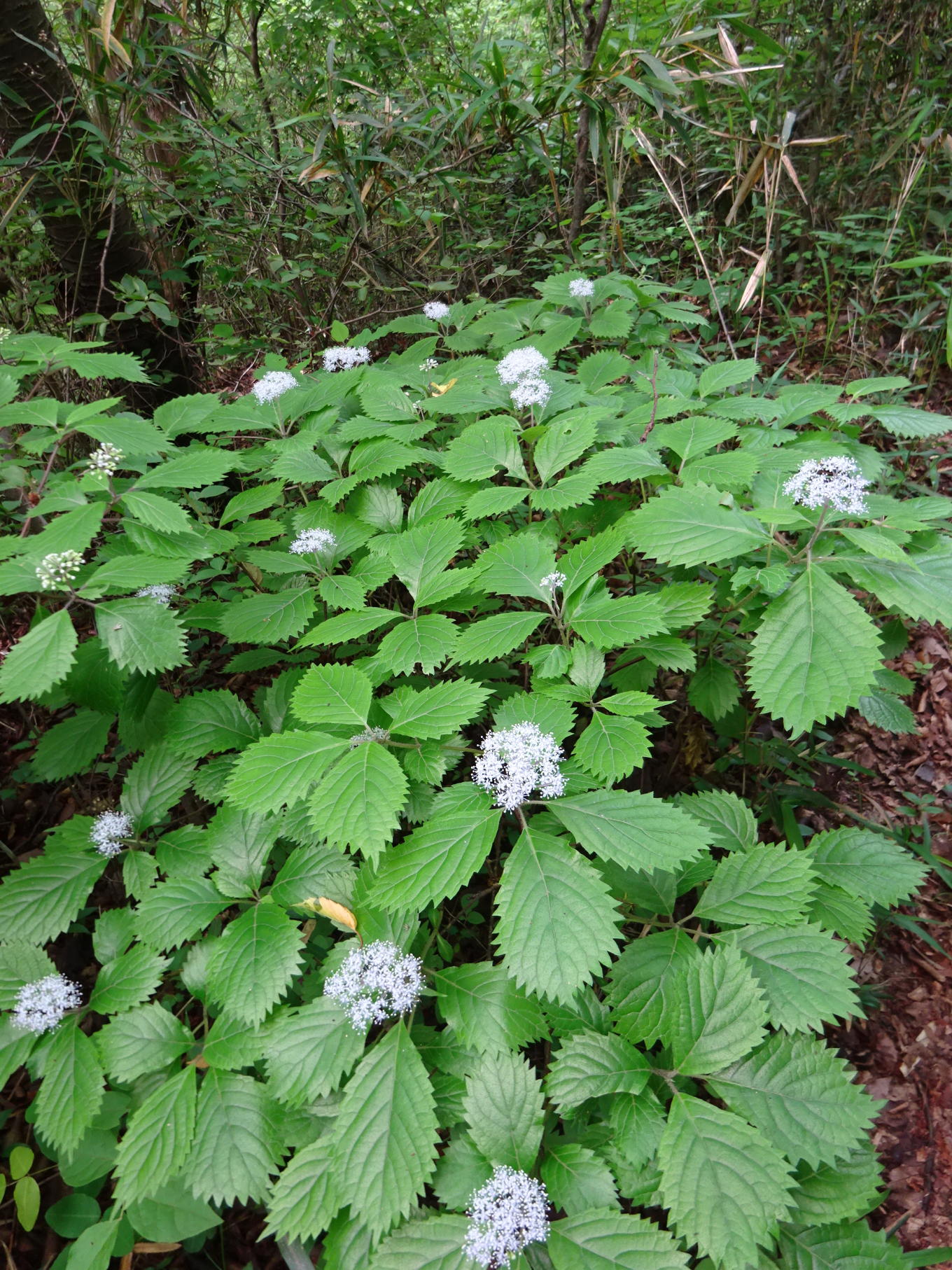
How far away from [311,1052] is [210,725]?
0.69 meters

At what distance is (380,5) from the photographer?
12.0ft

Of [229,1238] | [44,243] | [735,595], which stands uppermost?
[44,243]

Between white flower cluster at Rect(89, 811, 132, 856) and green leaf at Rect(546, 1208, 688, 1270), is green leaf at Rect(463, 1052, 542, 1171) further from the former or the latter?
white flower cluster at Rect(89, 811, 132, 856)

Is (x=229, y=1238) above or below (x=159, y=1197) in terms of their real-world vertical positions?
below

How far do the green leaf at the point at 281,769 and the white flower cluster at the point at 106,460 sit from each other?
72cm

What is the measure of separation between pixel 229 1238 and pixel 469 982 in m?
1.06

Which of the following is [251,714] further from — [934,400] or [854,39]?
[854,39]

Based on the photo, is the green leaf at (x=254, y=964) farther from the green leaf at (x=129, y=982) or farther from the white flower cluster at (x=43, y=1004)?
the white flower cluster at (x=43, y=1004)

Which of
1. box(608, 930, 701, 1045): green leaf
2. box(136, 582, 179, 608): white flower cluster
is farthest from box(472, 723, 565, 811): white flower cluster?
box(136, 582, 179, 608): white flower cluster

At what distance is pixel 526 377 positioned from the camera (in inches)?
70.8

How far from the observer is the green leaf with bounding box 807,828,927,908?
53.8 inches

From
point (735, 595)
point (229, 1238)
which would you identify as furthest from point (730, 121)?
point (229, 1238)

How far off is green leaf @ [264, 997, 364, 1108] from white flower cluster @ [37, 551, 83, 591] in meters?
0.86

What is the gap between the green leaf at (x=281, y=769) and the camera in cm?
110
